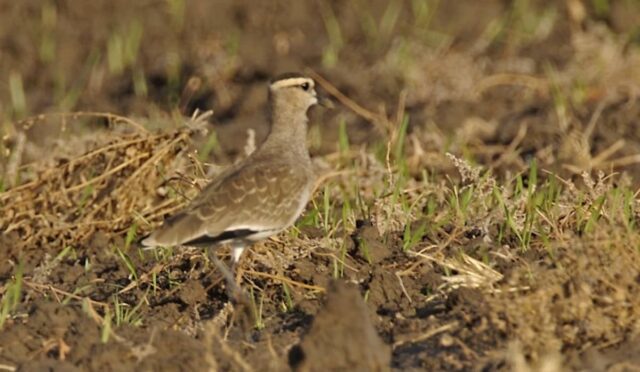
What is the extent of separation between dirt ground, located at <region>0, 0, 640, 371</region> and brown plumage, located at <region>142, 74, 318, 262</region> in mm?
340

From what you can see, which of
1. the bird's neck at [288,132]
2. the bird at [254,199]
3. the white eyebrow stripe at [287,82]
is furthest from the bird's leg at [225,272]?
the white eyebrow stripe at [287,82]

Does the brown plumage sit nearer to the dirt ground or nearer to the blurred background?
the dirt ground

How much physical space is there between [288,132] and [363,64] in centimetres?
520

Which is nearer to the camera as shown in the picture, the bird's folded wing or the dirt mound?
the dirt mound

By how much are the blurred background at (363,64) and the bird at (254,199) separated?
2.57m

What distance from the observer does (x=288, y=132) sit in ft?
25.6

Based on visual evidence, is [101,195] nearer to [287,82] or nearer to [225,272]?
[287,82]

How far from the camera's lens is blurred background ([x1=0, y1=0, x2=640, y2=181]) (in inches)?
439

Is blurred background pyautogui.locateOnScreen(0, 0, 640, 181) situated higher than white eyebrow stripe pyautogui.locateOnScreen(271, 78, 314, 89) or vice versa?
white eyebrow stripe pyautogui.locateOnScreen(271, 78, 314, 89)

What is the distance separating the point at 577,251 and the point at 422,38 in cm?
710

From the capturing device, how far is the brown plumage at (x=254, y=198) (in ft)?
22.7

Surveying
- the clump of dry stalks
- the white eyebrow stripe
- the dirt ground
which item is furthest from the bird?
the clump of dry stalks

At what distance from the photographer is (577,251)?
631 centimetres

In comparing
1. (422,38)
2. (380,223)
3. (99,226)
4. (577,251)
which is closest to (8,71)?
(422,38)
